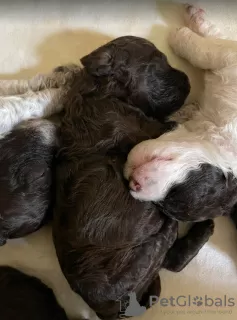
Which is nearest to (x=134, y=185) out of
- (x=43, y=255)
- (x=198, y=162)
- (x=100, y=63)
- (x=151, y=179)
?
(x=151, y=179)

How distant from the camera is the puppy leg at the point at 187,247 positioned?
2082 mm

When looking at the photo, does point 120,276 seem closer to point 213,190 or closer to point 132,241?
point 132,241

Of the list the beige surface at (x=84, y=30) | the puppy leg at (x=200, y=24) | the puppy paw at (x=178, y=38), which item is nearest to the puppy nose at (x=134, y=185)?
the beige surface at (x=84, y=30)

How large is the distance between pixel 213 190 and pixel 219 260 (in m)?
0.53

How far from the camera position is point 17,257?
2164mm

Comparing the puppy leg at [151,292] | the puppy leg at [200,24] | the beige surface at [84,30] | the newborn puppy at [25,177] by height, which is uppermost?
the puppy leg at [200,24]

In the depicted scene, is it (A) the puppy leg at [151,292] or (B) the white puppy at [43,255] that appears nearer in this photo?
(A) the puppy leg at [151,292]

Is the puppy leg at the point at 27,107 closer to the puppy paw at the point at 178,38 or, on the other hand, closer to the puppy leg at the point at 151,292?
the puppy paw at the point at 178,38

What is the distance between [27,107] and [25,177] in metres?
0.34

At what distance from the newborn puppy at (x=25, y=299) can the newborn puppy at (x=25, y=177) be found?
0.20 metres

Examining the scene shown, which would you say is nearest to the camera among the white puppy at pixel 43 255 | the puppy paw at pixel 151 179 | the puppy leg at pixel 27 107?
the puppy paw at pixel 151 179

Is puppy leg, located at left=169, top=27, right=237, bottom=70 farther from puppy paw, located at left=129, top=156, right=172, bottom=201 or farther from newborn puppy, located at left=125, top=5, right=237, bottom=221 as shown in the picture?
puppy paw, located at left=129, top=156, right=172, bottom=201

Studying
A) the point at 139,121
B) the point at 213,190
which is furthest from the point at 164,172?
the point at 139,121

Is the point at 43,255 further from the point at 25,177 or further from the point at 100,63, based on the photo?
the point at 100,63
